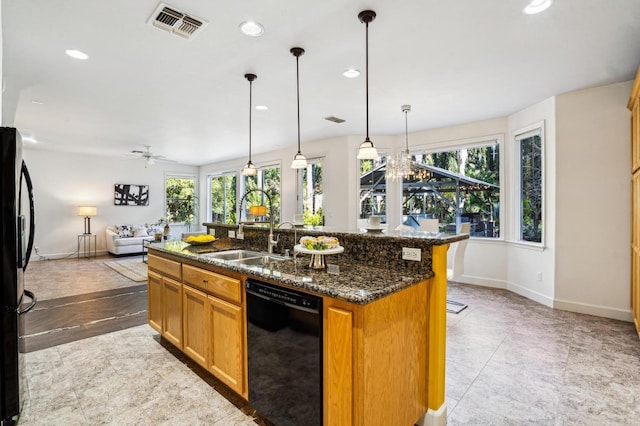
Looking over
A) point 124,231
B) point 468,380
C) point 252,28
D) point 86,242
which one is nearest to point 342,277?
point 468,380

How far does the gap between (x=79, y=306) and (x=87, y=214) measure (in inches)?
189

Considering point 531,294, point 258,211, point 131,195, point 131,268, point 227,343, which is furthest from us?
point 131,195

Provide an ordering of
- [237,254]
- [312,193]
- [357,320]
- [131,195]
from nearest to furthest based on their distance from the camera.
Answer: [357,320], [237,254], [312,193], [131,195]

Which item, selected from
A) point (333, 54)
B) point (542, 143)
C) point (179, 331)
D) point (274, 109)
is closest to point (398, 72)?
point (333, 54)

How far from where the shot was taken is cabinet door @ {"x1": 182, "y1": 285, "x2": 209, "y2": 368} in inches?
90.6

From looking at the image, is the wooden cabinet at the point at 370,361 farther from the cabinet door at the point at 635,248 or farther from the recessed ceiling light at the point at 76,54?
the recessed ceiling light at the point at 76,54

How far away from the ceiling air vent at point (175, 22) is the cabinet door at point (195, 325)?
6.68 ft

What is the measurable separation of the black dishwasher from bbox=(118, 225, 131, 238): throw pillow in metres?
7.76

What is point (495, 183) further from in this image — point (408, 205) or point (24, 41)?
point (24, 41)

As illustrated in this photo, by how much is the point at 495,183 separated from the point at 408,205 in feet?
4.95

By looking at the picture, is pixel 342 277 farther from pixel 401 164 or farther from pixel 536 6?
pixel 401 164

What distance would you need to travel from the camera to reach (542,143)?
4.22 metres

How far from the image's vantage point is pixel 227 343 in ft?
6.84

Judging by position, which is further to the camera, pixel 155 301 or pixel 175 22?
pixel 155 301
